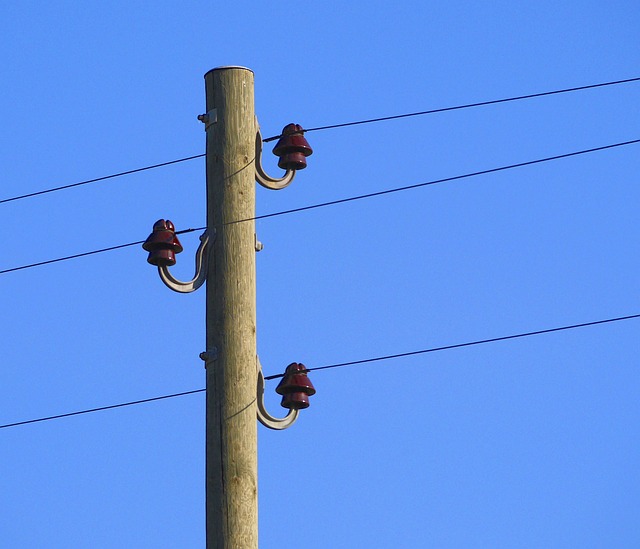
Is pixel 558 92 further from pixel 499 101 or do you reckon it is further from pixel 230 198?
pixel 230 198

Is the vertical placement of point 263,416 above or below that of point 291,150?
below

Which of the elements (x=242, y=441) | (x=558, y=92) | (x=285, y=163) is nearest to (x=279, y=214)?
(x=285, y=163)

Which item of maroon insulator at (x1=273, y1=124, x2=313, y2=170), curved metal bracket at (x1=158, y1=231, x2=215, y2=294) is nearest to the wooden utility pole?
curved metal bracket at (x1=158, y1=231, x2=215, y2=294)

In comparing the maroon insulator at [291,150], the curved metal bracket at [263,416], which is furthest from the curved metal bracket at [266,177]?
the curved metal bracket at [263,416]

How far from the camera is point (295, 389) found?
7273 mm

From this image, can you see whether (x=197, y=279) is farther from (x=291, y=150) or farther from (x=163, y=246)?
(x=291, y=150)

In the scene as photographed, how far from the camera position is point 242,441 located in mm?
6816

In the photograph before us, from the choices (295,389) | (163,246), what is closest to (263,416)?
(295,389)

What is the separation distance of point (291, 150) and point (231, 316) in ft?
4.11

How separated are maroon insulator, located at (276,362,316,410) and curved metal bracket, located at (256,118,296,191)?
45.6 inches

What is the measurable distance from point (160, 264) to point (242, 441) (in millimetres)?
1217

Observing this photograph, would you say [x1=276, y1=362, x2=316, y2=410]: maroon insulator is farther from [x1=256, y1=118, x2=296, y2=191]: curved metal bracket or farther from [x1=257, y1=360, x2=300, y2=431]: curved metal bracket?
[x1=256, y1=118, x2=296, y2=191]: curved metal bracket

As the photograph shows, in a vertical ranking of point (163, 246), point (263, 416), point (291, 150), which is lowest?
point (263, 416)

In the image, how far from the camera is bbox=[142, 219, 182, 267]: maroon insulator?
726 cm
